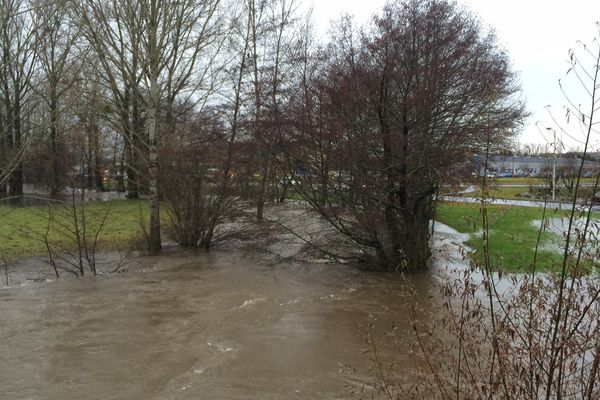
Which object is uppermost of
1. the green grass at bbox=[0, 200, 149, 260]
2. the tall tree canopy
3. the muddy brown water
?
the tall tree canopy

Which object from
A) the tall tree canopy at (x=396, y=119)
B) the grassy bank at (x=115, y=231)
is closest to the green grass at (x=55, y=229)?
the grassy bank at (x=115, y=231)

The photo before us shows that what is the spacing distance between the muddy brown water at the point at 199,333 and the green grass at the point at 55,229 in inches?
115

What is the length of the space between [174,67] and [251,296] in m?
8.26

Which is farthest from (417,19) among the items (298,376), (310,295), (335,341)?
(298,376)

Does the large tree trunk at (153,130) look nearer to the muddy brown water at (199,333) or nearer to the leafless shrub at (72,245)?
the leafless shrub at (72,245)

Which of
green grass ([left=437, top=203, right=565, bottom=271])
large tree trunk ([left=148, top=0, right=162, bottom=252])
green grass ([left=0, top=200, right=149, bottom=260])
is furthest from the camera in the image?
green grass ([left=0, top=200, right=149, bottom=260])

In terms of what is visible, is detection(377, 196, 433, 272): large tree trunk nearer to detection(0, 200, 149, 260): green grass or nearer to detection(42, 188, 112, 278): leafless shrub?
detection(42, 188, 112, 278): leafless shrub

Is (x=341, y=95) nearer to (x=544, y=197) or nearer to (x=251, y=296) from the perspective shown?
(x=251, y=296)

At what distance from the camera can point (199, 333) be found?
298 inches

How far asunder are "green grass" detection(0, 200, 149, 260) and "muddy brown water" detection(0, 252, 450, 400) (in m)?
2.91

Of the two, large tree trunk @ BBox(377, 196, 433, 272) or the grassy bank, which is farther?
the grassy bank

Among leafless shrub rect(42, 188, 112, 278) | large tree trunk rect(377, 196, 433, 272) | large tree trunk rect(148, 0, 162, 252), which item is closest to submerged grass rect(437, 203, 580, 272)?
large tree trunk rect(377, 196, 433, 272)

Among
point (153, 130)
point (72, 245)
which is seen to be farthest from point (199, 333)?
point (72, 245)

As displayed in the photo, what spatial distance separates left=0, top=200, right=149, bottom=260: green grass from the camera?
48.0 ft
